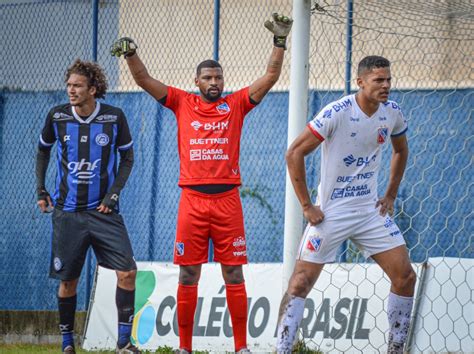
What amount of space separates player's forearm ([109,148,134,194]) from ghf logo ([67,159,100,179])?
7.2 inches

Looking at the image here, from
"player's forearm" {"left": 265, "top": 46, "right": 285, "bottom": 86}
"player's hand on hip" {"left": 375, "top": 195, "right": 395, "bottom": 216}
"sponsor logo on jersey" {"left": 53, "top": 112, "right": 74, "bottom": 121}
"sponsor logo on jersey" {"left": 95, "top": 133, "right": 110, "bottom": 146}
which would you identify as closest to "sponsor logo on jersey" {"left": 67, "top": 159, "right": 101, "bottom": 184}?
"sponsor logo on jersey" {"left": 95, "top": 133, "right": 110, "bottom": 146}

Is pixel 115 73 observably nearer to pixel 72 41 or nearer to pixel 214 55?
pixel 72 41

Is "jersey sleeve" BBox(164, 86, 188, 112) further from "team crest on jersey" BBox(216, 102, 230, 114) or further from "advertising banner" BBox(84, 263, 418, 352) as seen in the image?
"advertising banner" BBox(84, 263, 418, 352)

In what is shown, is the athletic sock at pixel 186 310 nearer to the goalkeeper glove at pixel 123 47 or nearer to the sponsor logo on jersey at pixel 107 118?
the sponsor logo on jersey at pixel 107 118

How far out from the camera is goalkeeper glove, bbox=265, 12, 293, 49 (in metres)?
6.84

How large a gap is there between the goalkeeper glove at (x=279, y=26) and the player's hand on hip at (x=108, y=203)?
1632 mm

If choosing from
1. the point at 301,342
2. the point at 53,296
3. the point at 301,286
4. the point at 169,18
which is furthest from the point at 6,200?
the point at 301,286

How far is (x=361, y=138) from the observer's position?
6.39 m

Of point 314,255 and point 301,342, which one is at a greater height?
point 314,255

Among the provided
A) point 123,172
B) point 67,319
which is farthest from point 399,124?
point 67,319

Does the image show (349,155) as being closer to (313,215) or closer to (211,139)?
(313,215)

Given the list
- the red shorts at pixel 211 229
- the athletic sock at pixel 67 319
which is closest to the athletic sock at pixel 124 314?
the athletic sock at pixel 67 319

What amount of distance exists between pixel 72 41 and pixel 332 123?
4498mm

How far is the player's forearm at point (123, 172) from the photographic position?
7320mm
